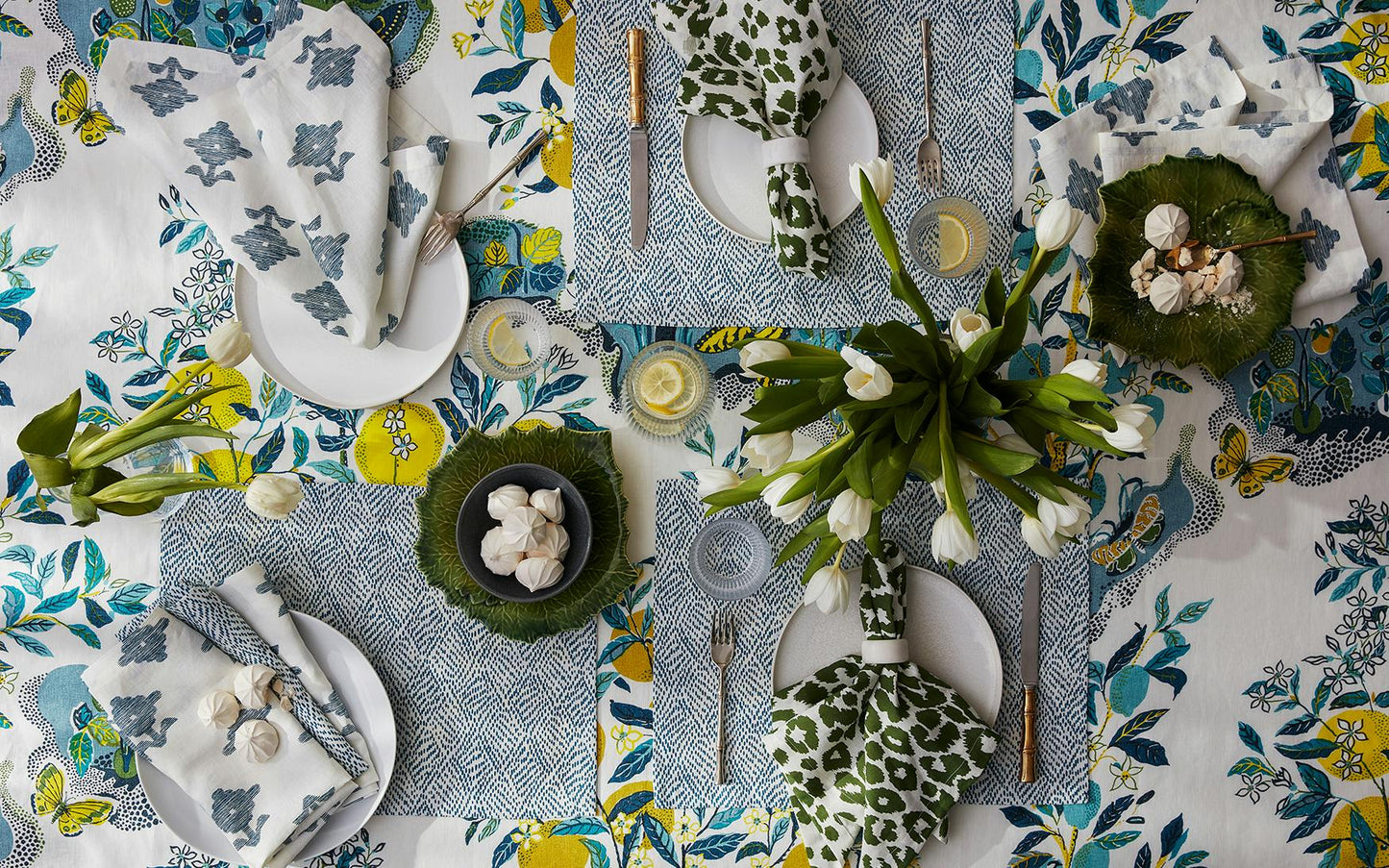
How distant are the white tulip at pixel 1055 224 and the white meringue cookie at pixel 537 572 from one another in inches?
26.6

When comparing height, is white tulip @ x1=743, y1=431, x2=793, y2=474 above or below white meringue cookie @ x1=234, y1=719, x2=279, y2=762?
above

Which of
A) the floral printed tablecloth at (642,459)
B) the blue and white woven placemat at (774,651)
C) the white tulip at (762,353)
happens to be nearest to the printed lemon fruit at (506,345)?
the floral printed tablecloth at (642,459)

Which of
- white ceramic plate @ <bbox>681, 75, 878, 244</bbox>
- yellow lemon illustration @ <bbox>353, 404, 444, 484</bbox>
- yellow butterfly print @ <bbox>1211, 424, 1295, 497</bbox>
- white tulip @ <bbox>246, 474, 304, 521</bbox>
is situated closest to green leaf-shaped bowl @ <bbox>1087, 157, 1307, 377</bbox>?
yellow butterfly print @ <bbox>1211, 424, 1295, 497</bbox>

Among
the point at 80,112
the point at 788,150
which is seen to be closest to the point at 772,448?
the point at 788,150

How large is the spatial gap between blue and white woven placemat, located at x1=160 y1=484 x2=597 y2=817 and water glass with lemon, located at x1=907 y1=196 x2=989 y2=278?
0.69 metres

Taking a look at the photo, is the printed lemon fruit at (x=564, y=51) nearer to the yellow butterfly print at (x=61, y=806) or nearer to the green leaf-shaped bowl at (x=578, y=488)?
the green leaf-shaped bowl at (x=578, y=488)

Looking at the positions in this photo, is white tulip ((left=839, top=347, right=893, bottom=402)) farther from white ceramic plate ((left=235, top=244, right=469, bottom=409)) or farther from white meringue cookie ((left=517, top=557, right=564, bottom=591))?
white ceramic plate ((left=235, top=244, right=469, bottom=409))

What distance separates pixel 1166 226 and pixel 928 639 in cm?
63

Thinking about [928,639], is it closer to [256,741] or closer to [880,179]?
[880,179]

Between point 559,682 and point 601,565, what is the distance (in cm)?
18

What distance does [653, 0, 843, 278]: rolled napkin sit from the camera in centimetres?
118

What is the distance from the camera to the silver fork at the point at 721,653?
123cm

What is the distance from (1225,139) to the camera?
121 cm

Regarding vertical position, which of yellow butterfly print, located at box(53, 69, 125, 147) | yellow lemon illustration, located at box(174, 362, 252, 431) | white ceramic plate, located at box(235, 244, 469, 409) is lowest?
yellow lemon illustration, located at box(174, 362, 252, 431)
